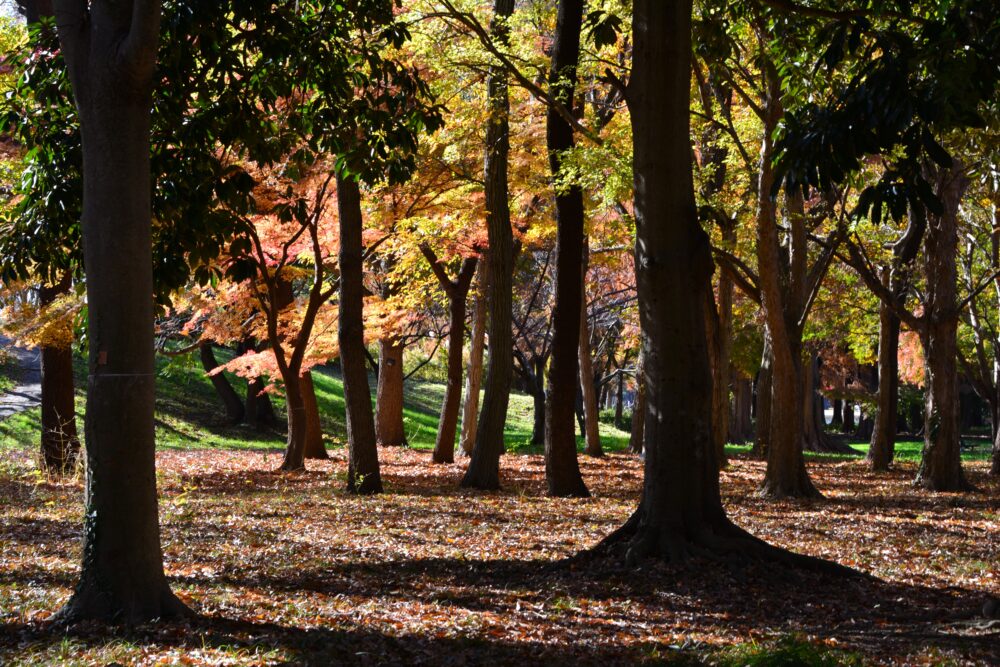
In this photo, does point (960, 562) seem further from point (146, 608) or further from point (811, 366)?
point (811, 366)

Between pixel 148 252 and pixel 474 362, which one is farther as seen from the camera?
pixel 474 362

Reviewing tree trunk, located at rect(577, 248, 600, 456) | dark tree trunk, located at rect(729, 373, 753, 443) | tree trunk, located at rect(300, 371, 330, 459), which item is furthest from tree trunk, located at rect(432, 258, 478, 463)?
dark tree trunk, located at rect(729, 373, 753, 443)

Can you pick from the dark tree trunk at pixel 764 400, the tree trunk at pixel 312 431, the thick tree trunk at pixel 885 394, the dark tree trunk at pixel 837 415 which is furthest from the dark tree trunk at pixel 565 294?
the dark tree trunk at pixel 837 415

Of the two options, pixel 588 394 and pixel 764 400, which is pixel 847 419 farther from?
pixel 764 400

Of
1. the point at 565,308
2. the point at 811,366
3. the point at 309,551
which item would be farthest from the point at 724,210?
the point at 811,366

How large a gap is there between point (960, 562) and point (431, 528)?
5427 mm

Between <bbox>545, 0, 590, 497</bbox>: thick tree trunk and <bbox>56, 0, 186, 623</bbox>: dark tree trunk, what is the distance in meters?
8.47

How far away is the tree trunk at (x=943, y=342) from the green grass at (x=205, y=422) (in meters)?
12.6

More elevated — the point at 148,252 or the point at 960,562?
the point at 148,252

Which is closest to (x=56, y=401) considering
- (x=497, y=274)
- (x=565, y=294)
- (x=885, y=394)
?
(x=497, y=274)

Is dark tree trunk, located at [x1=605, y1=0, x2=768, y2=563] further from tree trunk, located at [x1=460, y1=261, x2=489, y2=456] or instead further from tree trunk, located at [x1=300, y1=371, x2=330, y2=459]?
tree trunk, located at [x1=300, y1=371, x2=330, y2=459]

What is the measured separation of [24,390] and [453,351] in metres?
16.5

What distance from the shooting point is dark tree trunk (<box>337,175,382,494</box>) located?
46.6 ft

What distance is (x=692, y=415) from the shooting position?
318 inches
